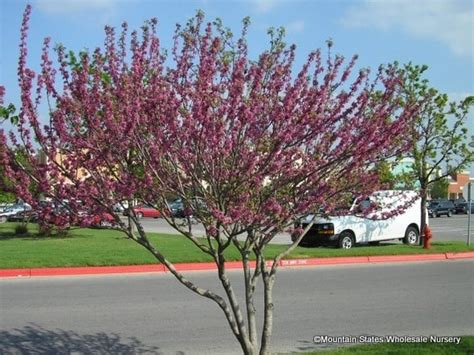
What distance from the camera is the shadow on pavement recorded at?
7.06 meters

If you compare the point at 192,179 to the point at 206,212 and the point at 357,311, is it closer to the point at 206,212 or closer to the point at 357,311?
the point at 206,212

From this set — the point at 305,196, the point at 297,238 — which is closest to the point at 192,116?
the point at 305,196

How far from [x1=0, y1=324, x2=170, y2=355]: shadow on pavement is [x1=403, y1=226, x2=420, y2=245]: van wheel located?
1661 centimetres

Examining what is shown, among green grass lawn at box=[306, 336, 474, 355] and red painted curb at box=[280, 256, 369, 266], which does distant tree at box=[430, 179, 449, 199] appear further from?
green grass lawn at box=[306, 336, 474, 355]

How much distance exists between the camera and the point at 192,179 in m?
4.10

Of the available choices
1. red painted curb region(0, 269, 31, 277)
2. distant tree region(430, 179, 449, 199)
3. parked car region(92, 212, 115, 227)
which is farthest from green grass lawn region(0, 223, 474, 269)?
parked car region(92, 212, 115, 227)

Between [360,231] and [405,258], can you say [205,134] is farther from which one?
[360,231]

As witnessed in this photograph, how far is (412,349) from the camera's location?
245 inches

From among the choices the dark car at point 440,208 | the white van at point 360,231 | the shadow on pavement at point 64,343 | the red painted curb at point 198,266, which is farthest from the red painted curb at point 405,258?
the dark car at point 440,208

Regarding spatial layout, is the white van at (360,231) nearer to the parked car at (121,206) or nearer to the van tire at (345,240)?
the van tire at (345,240)

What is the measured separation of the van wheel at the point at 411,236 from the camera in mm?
22312

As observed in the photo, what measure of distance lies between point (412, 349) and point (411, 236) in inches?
669

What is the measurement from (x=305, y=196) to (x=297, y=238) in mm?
950

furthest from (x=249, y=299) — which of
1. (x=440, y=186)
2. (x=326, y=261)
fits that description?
(x=440, y=186)
